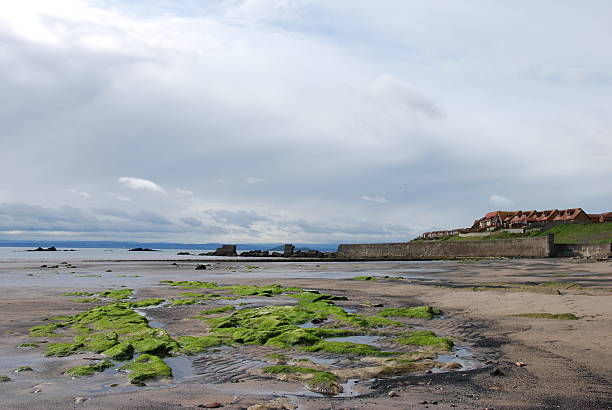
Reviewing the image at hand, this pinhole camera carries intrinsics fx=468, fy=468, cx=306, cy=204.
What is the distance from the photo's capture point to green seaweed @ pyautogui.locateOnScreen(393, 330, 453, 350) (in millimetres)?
9242

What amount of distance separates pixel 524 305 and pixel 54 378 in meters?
12.6

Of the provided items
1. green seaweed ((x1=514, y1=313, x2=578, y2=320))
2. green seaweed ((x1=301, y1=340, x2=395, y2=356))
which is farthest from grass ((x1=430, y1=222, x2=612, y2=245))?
green seaweed ((x1=301, y1=340, x2=395, y2=356))

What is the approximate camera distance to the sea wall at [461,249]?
71875mm

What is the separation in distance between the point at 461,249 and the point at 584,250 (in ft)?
70.4

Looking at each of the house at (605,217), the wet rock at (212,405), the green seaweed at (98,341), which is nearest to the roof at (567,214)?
the house at (605,217)

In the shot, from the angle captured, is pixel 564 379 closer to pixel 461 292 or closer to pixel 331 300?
pixel 331 300

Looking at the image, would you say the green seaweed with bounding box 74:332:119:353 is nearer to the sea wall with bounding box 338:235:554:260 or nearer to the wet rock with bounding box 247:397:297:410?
the wet rock with bounding box 247:397:297:410

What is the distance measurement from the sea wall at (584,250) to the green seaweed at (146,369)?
6349cm

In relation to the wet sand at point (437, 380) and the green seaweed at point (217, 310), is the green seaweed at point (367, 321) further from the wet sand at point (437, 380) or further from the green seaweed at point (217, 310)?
the green seaweed at point (217, 310)

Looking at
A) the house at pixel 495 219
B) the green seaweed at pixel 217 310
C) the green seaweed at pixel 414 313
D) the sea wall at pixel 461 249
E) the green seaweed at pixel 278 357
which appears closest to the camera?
the green seaweed at pixel 278 357

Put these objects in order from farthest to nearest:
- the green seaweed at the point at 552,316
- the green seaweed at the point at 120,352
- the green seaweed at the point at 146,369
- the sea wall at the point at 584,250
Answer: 1. the sea wall at the point at 584,250
2. the green seaweed at the point at 552,316
3. the green seaweed at the point at 120,352
4. the green seaweed at the point at 146,369

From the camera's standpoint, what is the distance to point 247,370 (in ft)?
25.3

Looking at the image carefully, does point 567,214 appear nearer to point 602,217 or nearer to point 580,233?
point 602,217

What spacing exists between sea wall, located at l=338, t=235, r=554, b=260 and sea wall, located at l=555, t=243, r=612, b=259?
1.96 m
